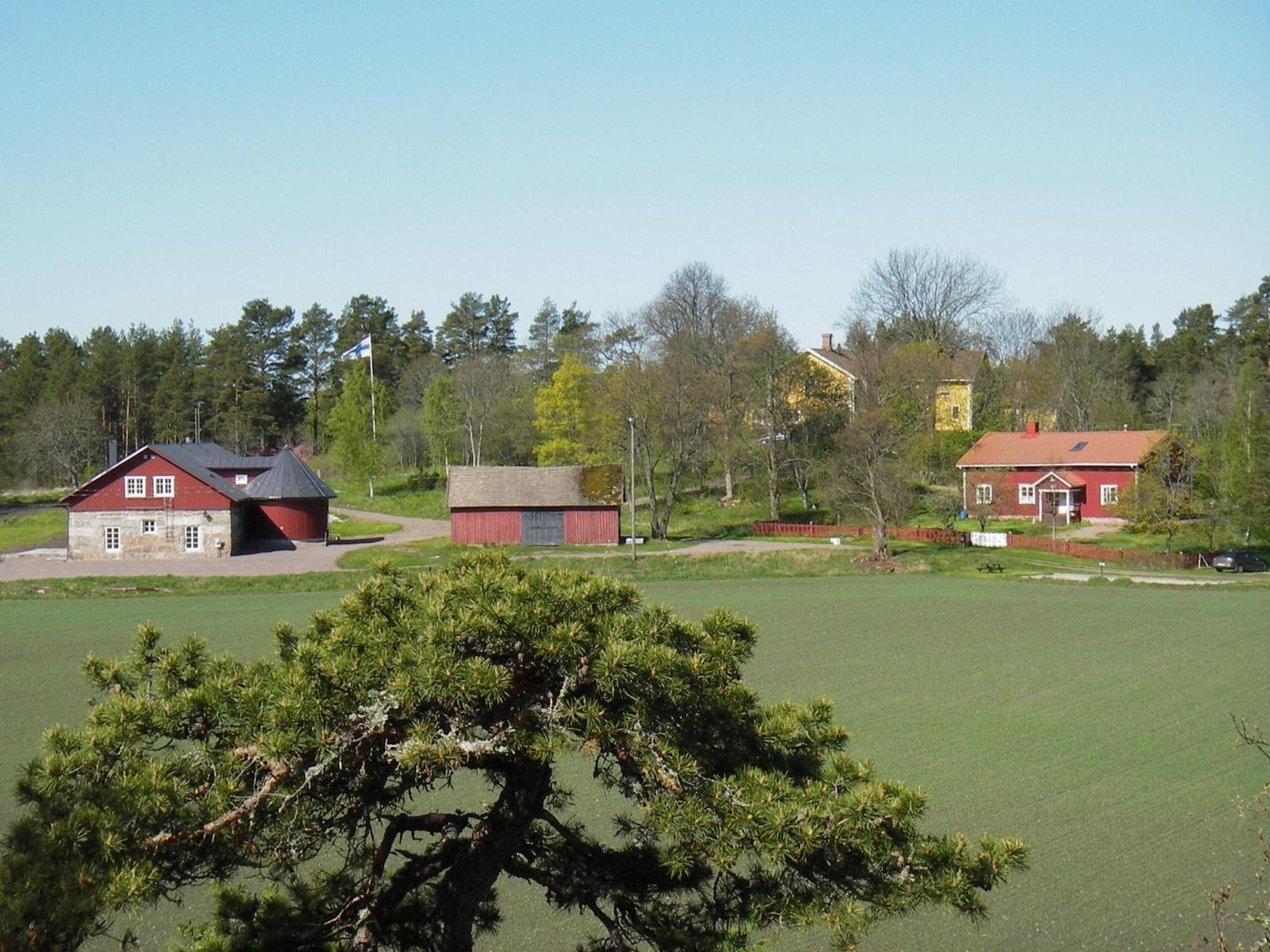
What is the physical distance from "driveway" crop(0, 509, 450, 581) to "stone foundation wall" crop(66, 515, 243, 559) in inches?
29.7

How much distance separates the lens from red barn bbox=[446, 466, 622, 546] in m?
61.6

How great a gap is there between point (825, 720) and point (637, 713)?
4.97 ft

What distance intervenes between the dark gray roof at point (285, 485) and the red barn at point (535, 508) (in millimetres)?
7672

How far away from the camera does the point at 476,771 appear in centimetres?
698

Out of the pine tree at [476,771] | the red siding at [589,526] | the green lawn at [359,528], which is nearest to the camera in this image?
the pine tree at [476,771]

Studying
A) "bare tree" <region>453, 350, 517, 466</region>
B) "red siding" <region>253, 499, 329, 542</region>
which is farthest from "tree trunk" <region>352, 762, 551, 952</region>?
"bare tree" <region>453, 350, 517, 466</region>

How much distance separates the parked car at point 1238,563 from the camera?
5166 cm

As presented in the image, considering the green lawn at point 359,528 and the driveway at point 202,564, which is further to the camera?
the green lawn at point 359,528

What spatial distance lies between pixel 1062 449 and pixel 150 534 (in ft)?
168

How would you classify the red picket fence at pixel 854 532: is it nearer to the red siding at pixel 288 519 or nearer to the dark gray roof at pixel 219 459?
the red siding at pixel 288 519

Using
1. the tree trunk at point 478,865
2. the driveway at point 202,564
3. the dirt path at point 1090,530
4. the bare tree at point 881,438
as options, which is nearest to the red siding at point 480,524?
the driveway at point 202,564

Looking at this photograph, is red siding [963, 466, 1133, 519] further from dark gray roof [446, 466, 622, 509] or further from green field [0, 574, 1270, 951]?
dark gray roof [446, 466, 622, 509]

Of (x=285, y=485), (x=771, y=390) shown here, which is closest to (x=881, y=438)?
(x=771, y=390)

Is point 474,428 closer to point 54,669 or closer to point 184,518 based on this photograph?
point 184,518
